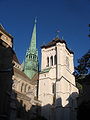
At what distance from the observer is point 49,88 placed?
4147 centimetres

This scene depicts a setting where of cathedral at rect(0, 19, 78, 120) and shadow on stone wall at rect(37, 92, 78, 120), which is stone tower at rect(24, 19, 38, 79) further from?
shadow on stone wall at rect(37, 92, 78, 120)

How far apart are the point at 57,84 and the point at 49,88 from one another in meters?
1.86

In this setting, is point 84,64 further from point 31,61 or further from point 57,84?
point 31,61

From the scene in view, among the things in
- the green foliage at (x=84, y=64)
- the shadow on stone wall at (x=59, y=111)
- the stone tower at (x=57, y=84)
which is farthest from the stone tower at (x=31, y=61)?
the green foliage at (x=84, y=64)

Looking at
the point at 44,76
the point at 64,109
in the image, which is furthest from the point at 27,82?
the point at 64,109

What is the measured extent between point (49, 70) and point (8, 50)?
72.6ft

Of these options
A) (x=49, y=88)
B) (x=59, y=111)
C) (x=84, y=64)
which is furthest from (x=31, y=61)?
(x=84, y=64)

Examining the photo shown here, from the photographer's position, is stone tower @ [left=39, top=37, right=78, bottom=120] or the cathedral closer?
the cathedral

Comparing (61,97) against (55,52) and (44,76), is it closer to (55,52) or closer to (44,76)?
(44,76)

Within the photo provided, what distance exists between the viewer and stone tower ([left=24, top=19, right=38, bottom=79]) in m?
51.8

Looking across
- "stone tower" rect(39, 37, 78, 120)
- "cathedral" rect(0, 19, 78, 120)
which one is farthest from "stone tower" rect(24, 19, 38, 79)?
"stone tower" rect(39, 37, 78, 120)

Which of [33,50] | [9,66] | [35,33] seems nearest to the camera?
[9,66]

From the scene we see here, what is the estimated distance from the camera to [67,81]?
43438 millimetres

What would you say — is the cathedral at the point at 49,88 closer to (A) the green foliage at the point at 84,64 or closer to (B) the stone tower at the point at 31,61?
(B) the stone tower at the point at 31,61
